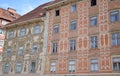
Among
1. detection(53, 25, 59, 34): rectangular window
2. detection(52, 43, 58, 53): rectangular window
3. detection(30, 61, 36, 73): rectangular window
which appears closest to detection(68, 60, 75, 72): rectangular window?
detection(52, 43, 58, 53): rectangular window

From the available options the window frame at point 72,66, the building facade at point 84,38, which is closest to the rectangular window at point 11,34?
the building facade at point 84,38

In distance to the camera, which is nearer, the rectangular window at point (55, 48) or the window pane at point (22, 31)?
the rectangular window at point (55, 48)

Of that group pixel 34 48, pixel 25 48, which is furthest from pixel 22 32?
pixel 34 48

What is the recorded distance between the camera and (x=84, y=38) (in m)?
22.4

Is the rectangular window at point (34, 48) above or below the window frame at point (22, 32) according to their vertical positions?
below

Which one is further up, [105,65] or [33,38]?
[33,38]

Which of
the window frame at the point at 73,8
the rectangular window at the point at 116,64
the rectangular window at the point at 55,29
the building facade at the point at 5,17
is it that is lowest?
the rectangular window at the point at 116,64

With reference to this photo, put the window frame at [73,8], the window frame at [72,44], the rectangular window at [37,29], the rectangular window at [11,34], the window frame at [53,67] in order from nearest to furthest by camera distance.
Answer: the window frame at [72,44], the window frame at [53,67], the window frame at [73,8], the rectangular window at [37,29], the rectangular window at [11,34]

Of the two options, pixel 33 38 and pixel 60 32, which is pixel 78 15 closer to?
pixel 60 32

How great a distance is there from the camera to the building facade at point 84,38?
20266 millimetres

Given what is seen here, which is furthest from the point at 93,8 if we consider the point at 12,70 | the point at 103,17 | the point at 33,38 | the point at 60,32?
the point at 12,70

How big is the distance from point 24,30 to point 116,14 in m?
14.8

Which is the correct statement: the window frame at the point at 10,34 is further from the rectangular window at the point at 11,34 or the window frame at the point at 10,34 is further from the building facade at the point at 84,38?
the building facade at the point at 84,38

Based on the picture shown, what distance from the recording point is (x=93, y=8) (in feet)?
74.6
